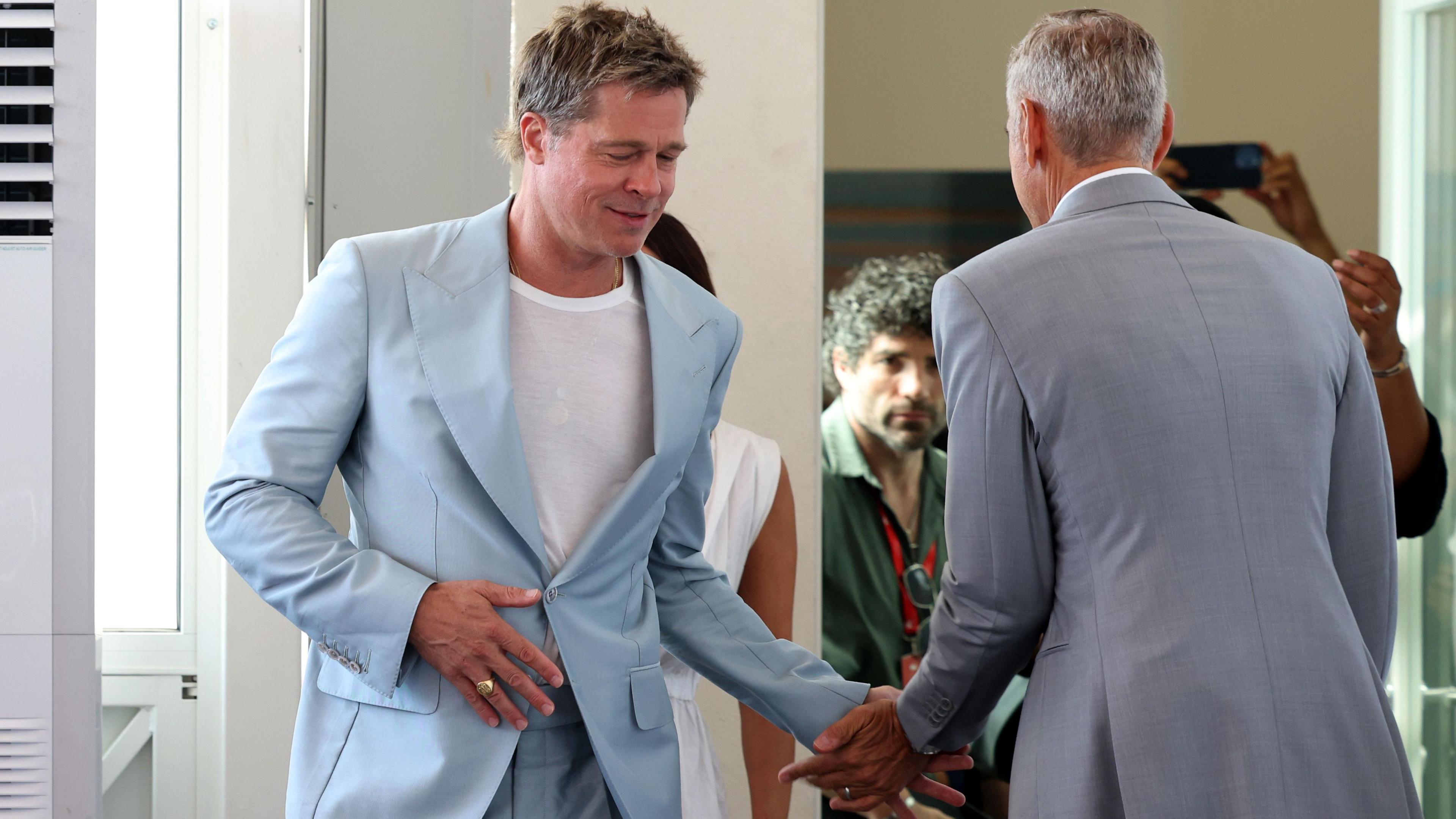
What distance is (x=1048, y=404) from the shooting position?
1617 millimetres

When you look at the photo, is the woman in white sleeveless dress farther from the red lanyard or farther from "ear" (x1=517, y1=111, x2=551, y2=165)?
"ear" (x1=517, y1=111, x2=551, y2=165)

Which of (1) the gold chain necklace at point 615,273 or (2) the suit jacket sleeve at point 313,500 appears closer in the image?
Result: (2) the suit jacket sleeve at point 313,500

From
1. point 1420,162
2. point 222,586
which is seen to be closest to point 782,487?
point 222,586

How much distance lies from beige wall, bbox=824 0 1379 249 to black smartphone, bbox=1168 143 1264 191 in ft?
0.10

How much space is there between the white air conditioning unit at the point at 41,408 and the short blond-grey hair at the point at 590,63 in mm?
1151

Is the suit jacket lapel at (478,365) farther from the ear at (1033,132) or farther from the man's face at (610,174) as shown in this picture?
the ear at (1033,132)

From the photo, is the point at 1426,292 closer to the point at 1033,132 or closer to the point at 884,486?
the point at 884,486

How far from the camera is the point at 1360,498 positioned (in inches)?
66.4

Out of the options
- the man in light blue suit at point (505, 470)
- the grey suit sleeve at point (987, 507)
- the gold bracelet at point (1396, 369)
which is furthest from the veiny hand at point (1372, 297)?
the man in light blue suit at point (505, 470)

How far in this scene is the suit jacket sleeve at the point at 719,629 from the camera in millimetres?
1947

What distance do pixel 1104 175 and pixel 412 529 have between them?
1104 millimetres

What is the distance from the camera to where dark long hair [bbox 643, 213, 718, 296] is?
2.68m

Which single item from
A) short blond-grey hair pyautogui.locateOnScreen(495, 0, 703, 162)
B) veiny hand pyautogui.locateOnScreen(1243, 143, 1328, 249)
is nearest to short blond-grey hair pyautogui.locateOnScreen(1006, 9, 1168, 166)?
short blond-grey hair pyautogui.locateOnScreen(495, 0, 703, 162)

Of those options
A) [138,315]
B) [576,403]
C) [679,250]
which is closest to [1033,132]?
[576,403]
